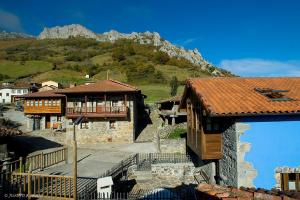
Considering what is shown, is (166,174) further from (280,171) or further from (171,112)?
A: (171,112)

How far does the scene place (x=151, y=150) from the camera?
97.3 ft

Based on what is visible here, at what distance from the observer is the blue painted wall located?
14016 mm

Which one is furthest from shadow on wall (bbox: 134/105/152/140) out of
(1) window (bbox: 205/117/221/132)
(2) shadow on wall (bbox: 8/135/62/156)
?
(1) window (bbox: 205/117/221/132)

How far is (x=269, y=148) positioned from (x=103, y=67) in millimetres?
82219

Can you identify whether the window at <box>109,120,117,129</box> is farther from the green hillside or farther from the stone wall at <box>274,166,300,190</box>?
the stone wall at <box>274,166,300,190</box>

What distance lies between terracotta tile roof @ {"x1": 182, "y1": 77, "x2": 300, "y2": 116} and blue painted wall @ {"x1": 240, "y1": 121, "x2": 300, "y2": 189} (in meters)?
0.79

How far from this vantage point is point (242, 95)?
51.8 ft

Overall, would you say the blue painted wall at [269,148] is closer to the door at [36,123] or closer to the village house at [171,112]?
the village house at [171,112]

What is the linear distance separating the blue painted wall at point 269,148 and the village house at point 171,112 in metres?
21.3

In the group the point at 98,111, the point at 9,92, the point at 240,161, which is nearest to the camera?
the point at 240,161

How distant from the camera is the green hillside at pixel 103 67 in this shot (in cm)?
7688

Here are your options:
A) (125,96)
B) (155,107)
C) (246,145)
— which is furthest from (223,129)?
(155,107)

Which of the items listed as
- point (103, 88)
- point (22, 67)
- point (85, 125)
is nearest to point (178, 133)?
point (103, 88)

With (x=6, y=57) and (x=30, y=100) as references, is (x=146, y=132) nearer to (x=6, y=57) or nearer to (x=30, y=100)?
(x=30, y=100)
